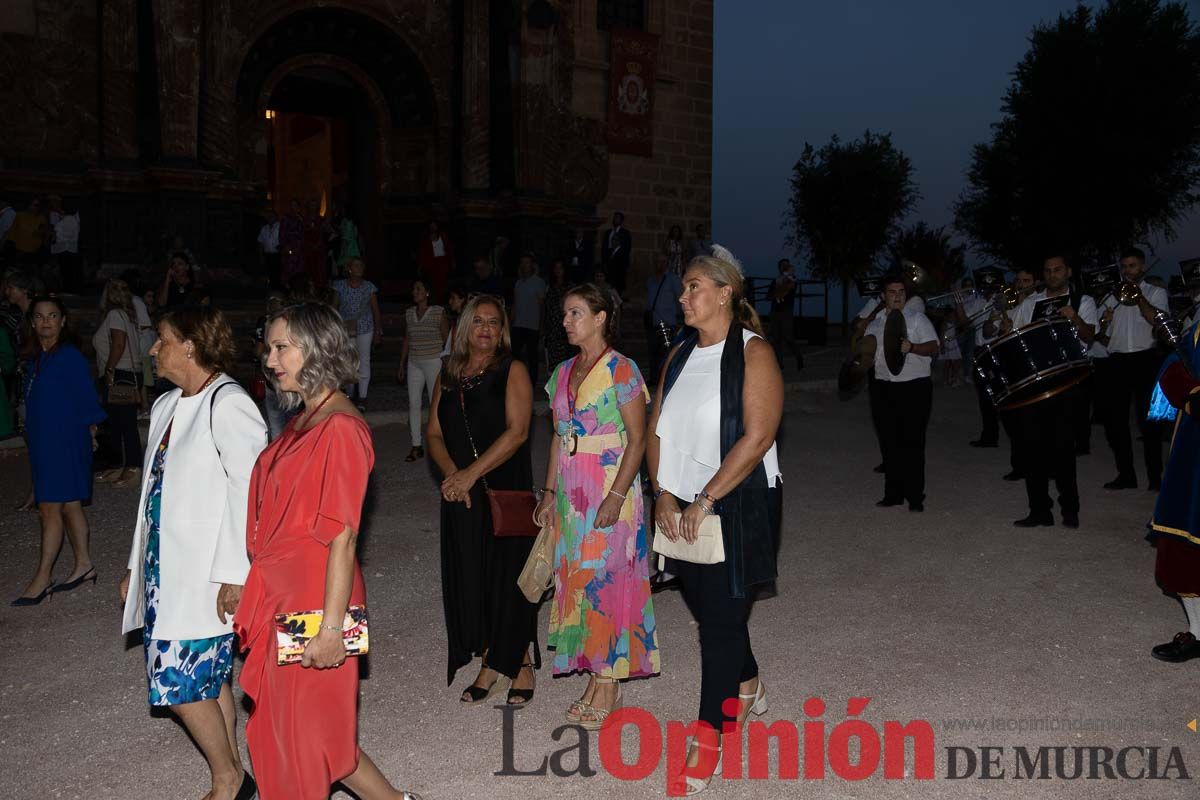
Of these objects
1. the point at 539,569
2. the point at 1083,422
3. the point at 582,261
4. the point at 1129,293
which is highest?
the point at 582,261

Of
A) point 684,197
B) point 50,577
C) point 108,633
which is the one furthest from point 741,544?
point 684,197

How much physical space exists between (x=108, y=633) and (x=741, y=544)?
3.73 m

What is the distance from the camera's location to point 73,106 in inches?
615

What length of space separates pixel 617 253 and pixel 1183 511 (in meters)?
14.4

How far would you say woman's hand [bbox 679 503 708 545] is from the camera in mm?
3688

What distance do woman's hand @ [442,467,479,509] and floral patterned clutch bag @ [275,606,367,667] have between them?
1.53m

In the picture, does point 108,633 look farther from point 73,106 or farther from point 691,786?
point 73,106

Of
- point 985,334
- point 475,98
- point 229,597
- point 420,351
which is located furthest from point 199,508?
point 475,98

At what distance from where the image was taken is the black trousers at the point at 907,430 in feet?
27.7

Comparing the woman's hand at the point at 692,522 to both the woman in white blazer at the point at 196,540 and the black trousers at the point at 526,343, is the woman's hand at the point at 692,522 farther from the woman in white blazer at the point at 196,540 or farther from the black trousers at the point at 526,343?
the black trousers at the point at 526,343

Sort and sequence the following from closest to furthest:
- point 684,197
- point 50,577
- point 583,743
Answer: point 583,743 < point 50,577 < point 684,197

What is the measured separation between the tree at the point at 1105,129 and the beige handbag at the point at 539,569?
2957cm

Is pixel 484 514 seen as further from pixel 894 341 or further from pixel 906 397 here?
pixel 906 397

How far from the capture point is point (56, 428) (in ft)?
18.9
